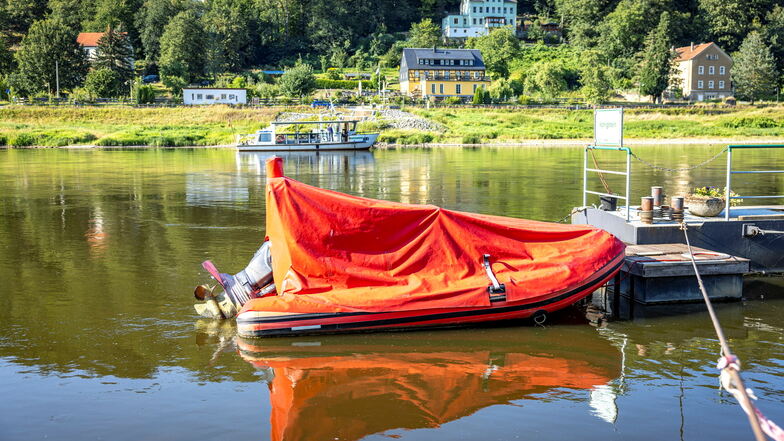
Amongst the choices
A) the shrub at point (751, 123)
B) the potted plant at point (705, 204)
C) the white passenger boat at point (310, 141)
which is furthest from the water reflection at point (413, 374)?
the shrub at point (751, 123)

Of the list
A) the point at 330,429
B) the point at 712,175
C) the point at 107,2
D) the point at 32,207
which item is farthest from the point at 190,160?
the point at 107,2

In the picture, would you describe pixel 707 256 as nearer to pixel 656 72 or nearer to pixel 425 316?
pixel 425 316

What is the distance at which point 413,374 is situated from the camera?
9836 millimetres

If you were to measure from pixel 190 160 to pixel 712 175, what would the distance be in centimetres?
3404

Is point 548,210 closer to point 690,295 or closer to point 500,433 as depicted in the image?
A: point 690,295

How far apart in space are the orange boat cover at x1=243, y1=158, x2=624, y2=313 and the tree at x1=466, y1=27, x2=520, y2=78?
11616 cm

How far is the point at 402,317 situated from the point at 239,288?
9.41 feet

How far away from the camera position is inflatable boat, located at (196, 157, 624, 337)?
11.2 meters

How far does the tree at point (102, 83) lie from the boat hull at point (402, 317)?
315 feet

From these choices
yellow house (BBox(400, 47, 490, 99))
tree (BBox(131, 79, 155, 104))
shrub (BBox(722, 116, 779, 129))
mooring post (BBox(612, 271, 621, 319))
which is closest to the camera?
mooring post (BBox(612, 271, 621, 319))

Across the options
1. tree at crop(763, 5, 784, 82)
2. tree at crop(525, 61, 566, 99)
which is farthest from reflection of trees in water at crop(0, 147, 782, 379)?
tree at crop(763, 5, 784, 82)

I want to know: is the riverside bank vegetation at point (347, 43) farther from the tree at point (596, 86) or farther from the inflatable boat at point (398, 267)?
the inflatable boat at point (398, 267)

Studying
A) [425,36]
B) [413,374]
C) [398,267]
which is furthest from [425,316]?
[425,36]

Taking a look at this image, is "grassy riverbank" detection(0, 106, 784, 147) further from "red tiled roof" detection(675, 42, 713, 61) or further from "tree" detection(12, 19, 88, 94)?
"red tiled roof" detection(675, 42, 713, 61)
